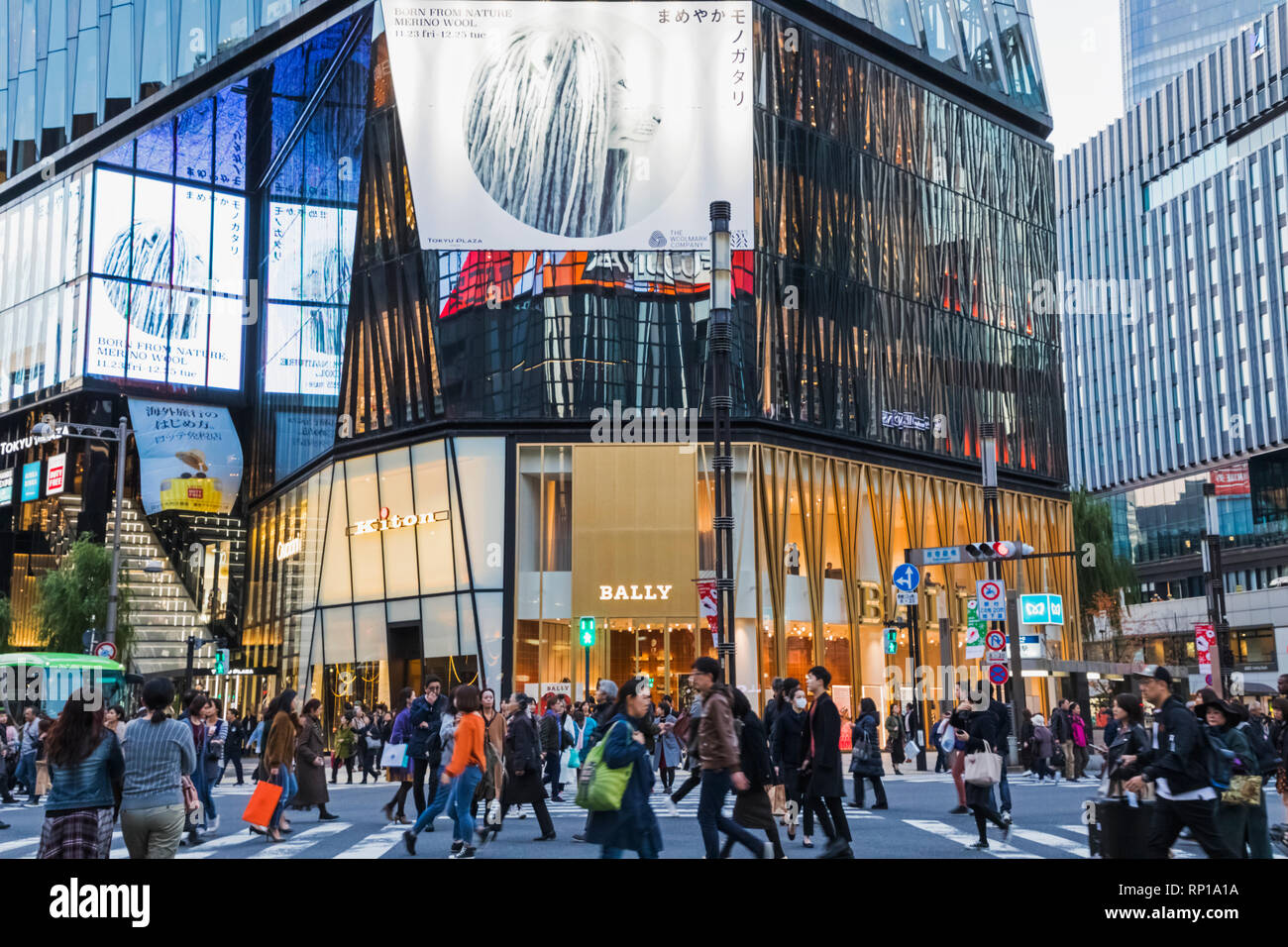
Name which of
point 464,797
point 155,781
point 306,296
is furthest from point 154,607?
point 155,781

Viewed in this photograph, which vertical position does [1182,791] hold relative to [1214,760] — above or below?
below

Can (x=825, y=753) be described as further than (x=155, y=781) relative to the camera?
Yes

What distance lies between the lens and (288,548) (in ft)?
164

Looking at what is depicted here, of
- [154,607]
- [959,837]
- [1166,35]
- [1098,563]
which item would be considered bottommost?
[959,837]

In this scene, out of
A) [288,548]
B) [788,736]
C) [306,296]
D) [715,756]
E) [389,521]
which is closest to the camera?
[715,756]

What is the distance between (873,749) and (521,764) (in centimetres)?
684

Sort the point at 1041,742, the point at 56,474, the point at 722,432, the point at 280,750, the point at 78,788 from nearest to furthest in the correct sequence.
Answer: the point at 78,788
the point at 280,750
the point at 722,432
the point at 1041,742
the point at 56,474

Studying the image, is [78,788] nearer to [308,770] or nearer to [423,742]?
[423,742]

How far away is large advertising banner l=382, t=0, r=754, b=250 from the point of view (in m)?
40.5

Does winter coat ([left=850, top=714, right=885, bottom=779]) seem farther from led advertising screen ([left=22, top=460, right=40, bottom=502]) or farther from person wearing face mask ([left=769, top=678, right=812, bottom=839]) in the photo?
led advertising screen ([left=22, top=460, right=40, bottom=502])

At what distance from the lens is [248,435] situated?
210ft
